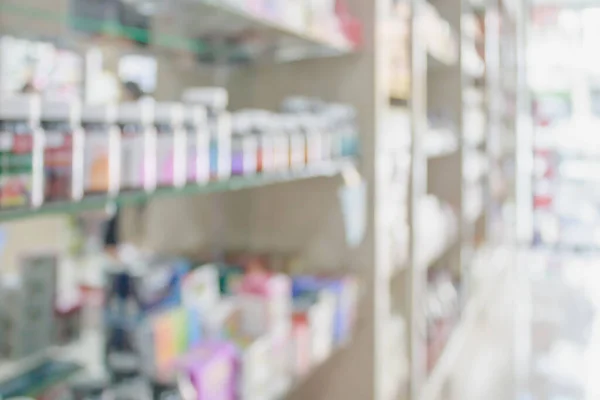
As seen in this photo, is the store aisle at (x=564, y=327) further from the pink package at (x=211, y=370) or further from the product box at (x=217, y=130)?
the product box at (x=217, y=130)

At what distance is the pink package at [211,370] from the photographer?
108cm

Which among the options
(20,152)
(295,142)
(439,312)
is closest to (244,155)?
(295,142)

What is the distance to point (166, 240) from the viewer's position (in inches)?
73.5

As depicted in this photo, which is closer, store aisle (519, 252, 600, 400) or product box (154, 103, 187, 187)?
product box (154, 103, 187, 187)

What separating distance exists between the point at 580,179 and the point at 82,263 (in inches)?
224

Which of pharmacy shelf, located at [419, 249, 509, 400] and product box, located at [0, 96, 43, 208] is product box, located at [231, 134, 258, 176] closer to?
product box, located at [0, 96, 43, 208]

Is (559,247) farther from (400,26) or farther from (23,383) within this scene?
(23,383)

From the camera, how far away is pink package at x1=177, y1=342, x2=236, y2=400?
3.54ft


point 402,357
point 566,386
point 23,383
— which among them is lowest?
point 566,386

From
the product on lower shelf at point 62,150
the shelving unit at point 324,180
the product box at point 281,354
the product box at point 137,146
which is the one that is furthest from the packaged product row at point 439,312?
the product on lower shelf at point 62,150

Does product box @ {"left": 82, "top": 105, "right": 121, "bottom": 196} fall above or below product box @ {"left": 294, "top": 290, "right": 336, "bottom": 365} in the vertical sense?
above

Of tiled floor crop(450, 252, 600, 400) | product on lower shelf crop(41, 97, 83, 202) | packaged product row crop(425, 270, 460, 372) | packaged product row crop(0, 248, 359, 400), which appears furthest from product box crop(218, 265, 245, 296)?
tiled floor crop(450, 252, 600, 400)

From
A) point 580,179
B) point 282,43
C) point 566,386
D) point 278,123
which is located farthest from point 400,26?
point 580,179

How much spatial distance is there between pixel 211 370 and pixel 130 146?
1.27 feet
